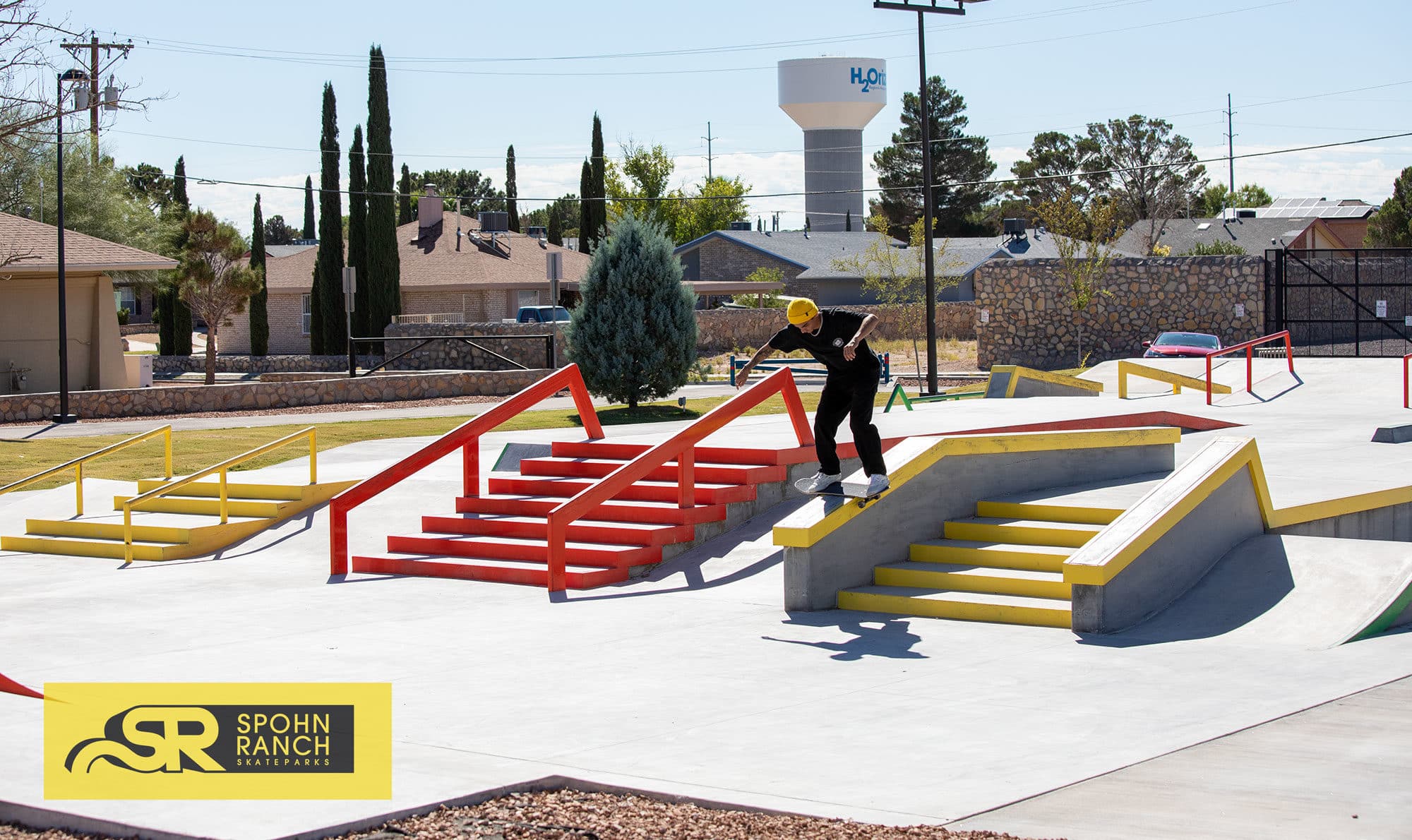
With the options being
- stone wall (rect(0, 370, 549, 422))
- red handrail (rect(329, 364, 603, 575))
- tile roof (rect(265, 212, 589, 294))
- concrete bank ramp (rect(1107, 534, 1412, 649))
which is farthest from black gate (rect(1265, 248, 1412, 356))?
concrete bank ramp (rect(1107, 534, 1412, 649))

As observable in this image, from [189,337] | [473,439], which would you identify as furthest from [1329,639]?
[189,337]

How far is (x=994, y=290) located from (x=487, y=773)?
127ft

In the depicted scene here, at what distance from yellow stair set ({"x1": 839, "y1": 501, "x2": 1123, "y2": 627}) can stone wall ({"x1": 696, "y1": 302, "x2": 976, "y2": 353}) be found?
4192 cm

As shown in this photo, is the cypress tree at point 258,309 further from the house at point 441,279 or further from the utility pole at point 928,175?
the utility pole at point 928,175

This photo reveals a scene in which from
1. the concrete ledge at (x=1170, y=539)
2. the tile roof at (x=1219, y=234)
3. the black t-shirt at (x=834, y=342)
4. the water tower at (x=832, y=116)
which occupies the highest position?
the water tower at (x=832, y=116)

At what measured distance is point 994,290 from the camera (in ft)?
140

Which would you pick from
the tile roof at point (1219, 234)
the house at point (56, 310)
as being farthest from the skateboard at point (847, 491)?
the tile roof at point (1219, 234)

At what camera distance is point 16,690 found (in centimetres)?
718

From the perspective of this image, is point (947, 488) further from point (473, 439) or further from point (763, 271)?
point (763, 271)

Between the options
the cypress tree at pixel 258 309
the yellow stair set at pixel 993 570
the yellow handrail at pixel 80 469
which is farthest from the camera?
the cypress tree at pixel 258 309

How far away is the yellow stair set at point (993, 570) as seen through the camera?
9.40 metres

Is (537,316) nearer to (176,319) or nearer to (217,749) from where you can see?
(176,319)

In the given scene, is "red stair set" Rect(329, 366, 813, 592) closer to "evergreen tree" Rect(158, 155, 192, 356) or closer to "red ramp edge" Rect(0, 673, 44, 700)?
"red ramp edge" Rect(0, 673, 44, 700)

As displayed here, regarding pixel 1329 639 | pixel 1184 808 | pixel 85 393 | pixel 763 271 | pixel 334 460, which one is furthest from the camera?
pixel 763 271
